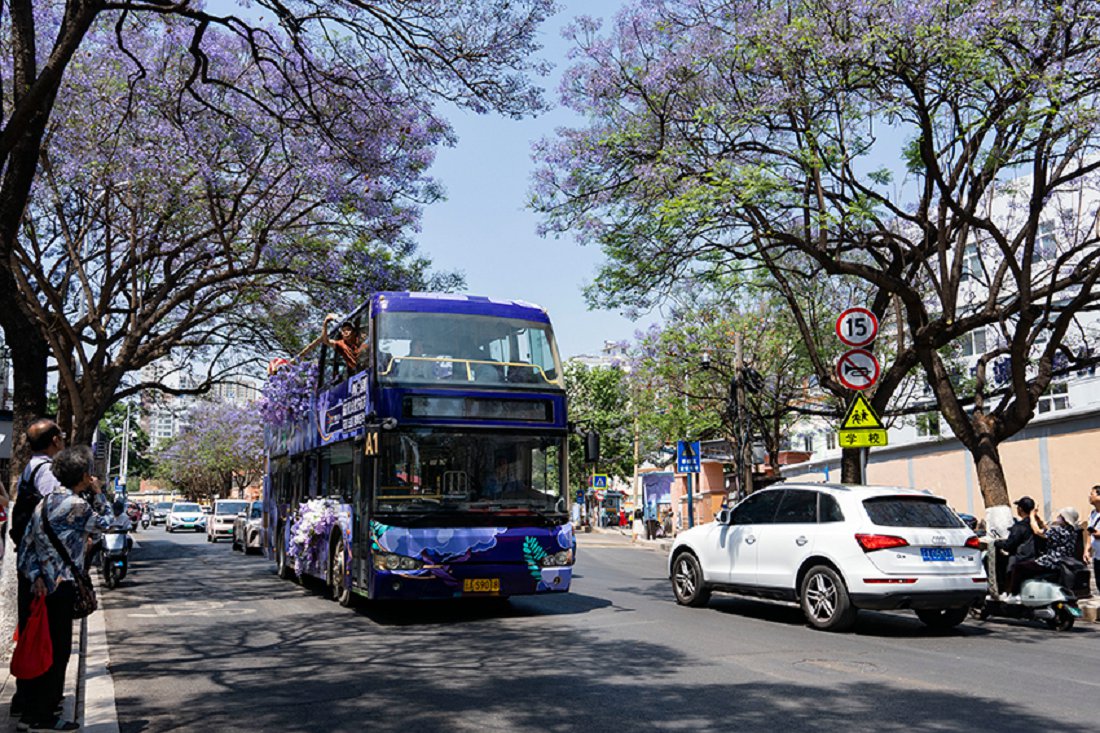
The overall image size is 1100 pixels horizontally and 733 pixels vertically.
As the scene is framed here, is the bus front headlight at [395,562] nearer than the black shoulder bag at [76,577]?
No

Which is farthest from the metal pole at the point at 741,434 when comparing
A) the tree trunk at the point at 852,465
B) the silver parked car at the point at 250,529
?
the silver parked car at the point at 250,529

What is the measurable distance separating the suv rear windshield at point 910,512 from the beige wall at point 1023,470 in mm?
14456

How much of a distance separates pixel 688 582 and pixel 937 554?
3.63m

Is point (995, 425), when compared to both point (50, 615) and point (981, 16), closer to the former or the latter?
point (981, 16)

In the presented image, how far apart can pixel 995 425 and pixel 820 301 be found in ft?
38.0

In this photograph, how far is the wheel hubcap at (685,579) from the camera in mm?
13146

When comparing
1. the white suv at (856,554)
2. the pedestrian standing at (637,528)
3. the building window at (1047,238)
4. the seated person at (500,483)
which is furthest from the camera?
the pedestrian standing at (637,528)

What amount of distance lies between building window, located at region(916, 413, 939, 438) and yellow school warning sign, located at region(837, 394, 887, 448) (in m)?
23.3

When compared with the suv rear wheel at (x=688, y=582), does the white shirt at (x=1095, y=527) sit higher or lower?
higher

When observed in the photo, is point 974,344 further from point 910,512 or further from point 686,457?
point 910,512

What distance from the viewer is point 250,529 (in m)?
28.0

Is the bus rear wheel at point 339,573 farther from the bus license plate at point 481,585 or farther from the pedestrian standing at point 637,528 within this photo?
the pedestrian standing at point 637,528

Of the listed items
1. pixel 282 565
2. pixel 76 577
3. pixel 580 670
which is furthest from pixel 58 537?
pixel 282 565

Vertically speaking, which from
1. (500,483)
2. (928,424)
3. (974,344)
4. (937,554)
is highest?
(974,344)
